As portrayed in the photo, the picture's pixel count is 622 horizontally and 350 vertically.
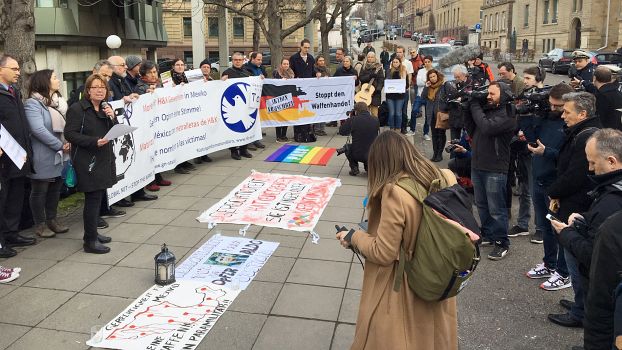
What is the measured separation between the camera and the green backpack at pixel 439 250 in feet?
8.57

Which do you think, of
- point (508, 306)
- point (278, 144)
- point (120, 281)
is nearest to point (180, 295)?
point (120, 281)

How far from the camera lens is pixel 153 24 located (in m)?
30.8

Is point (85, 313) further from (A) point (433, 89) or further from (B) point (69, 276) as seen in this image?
(A) point (433, 89)

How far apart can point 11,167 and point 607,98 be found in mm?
7442

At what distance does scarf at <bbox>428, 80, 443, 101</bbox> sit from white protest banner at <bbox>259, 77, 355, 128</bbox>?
2170 mm

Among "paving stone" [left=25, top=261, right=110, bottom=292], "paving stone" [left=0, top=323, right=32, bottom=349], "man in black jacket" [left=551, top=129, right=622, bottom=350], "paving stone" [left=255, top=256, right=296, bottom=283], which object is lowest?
"paving stone" [left=0, top=323, right=32, bottom=349]

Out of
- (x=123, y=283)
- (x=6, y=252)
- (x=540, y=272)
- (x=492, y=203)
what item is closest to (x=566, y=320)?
(x=540, y=272)

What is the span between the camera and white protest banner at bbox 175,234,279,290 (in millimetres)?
5191


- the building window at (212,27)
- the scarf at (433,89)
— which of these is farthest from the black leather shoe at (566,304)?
the building window at (212,27)

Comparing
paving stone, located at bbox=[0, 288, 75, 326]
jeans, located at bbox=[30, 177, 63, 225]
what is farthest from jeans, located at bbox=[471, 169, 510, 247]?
jeans, located at bbox=[30, 177, 63, 225]

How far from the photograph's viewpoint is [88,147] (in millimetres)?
5625

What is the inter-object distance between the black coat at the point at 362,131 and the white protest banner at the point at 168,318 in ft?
15.3

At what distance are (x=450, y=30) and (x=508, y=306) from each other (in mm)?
97317

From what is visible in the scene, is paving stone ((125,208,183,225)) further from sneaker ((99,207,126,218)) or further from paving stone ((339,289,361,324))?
paving stone ((339,289,361,324))
